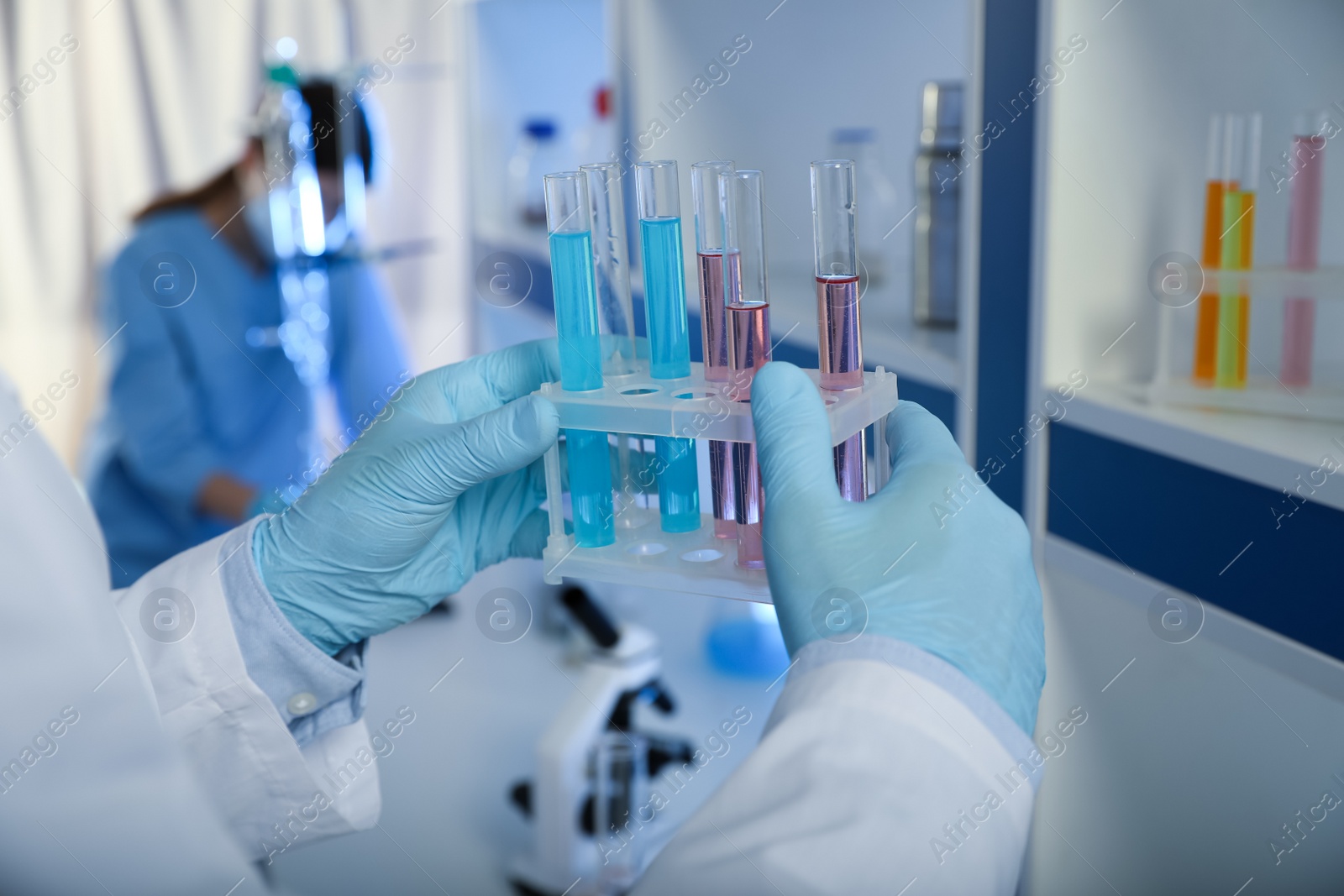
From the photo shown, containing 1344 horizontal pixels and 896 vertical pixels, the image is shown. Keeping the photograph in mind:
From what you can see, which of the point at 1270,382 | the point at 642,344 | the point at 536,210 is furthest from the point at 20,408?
the point at 536,210

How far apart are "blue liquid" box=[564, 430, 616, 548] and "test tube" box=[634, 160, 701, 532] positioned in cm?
5

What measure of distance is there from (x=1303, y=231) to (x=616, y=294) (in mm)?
671

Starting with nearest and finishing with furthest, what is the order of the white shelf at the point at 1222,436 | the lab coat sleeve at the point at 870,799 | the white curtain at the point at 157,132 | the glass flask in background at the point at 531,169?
the lab coat sleeve at the point at 870,799 < the white shelf at the point at 1222,436 < the glass flask in background at the point at 531,169 < the white curtain at the point at 157,132

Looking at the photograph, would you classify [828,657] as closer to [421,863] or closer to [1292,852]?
[1292,852]

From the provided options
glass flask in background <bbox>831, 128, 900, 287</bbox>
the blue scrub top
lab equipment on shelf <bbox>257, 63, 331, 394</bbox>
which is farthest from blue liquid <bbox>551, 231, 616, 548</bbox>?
lab equipment on shelf <bbox>257, 63, 331, 394</bbox>

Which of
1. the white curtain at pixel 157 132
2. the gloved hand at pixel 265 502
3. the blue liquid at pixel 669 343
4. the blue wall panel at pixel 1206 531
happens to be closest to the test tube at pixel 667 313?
the blue liquid at pixel 669 343

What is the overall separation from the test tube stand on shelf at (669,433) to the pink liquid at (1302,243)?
1.47 feet

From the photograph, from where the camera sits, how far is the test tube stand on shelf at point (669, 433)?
0.74 metres

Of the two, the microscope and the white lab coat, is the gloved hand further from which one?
the white lab coat

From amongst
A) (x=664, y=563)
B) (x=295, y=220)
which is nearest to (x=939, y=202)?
(x=664, y=563)

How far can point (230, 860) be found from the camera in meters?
0.63

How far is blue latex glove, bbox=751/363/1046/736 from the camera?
64 centimetres

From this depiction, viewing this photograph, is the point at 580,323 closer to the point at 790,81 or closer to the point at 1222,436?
the point at 1222,436

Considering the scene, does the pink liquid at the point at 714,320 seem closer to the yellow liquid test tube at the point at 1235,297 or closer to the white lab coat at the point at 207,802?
the white lab coat at the point at 207,802
